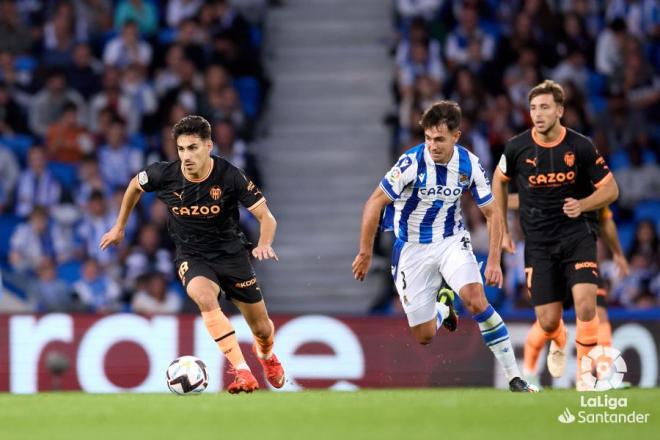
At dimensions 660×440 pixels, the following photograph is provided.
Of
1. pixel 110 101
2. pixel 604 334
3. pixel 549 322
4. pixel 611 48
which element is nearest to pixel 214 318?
pixel 549 322

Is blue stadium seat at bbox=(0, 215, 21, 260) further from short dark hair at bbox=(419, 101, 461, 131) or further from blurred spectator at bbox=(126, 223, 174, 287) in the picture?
short dark hair at bbox=(419, 101, 461, 131)

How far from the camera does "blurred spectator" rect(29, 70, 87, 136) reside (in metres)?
16.7

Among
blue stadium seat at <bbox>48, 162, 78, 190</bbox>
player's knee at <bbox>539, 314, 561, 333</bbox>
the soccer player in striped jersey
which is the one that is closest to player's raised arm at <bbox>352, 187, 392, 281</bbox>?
the soccer player in striped jersey

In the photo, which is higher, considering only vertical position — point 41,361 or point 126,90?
point 126,90

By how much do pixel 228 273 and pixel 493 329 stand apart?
6.36 feet

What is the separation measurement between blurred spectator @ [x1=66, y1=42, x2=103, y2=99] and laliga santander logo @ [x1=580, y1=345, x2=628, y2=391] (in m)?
8.44

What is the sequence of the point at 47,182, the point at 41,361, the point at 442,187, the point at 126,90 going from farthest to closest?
1. the point at 126,90
2. the point at 47,182
3. the point at 41,361
4. the point at 442,187

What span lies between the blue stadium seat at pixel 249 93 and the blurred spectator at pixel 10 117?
2629mm

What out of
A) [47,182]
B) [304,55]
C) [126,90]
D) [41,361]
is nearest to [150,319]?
[41,361]

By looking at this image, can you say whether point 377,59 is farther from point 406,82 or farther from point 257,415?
point 257,415

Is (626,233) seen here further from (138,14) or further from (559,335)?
(138,14)

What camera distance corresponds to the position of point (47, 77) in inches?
665

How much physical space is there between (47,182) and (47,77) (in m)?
1.73

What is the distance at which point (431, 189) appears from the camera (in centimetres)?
980
